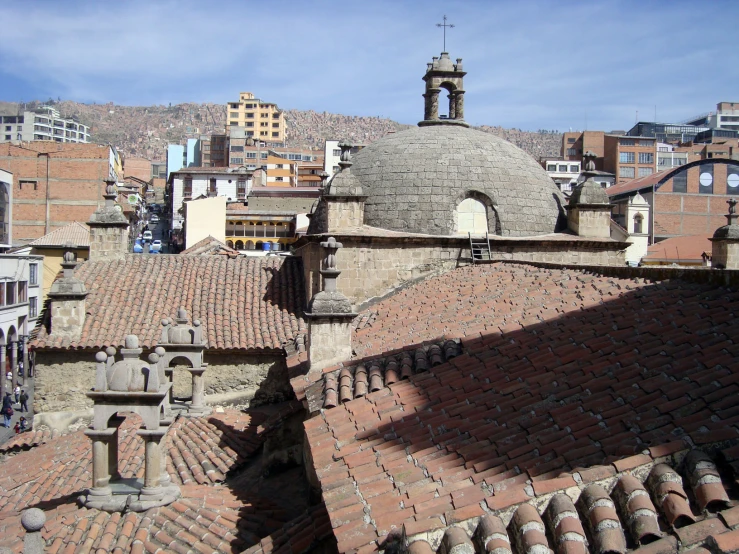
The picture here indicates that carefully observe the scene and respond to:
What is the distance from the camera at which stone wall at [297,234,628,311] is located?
1642cm

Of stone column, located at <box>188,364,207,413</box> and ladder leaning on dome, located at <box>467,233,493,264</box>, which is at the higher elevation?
ladder leaning on dome, located at <box>467,233,493,264</box>

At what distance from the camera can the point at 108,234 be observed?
62.8ft

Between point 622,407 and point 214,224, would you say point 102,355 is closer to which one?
point 622,407

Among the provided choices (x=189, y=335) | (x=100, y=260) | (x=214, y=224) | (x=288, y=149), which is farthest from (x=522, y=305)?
(x=288, y=149)

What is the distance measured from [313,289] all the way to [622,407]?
11.7m

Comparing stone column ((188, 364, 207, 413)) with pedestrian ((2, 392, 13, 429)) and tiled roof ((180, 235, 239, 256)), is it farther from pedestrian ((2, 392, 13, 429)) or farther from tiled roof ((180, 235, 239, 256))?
pedestrian ((2, 392, 13, 429))

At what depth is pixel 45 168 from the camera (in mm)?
44625

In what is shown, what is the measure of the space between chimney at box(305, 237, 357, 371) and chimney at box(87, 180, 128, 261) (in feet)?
33.1

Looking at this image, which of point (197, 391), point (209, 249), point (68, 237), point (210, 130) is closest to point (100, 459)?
point (197, 391)

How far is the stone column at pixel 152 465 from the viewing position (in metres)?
9.66

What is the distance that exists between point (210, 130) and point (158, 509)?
18008cm

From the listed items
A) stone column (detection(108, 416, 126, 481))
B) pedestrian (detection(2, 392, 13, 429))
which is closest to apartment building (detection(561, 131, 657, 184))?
pedestrian (detection(2, 392, 13, 429))

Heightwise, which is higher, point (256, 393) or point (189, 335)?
point (189, 335)

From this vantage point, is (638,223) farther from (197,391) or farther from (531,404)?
(531,404)
